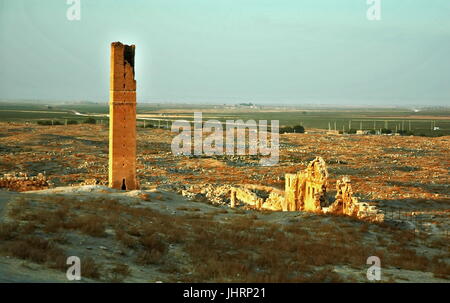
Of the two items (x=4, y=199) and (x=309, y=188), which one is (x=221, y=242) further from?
(x=309, y=188)

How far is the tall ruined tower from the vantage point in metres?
17.9

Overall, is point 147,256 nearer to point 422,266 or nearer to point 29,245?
point 29,245

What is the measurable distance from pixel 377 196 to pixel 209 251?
725 inches

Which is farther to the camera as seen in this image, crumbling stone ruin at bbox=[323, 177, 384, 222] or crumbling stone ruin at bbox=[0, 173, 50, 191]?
crumbling stone ruin at bbox=[0, 173, 50, 191]

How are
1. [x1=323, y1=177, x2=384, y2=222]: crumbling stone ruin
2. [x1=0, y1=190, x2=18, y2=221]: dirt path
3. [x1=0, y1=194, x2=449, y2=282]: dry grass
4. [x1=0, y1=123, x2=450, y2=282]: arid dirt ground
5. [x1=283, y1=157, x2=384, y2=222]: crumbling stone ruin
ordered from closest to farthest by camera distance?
[x1=0, y1=123, x2=450, y2=282]: arid dirt ground, [x1=0, y1=194, x2=449, y2=282]: dry grass, [x1=0, y1=190, x2=18, y2=221]: dirt path, [x1=283, y1=157, x2=384, y2=222]: crumbling stone ruin, [x1=323, y1=177, x2=384, y2=222]: crumbling stone ruin

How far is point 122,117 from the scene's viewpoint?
60.3 feet

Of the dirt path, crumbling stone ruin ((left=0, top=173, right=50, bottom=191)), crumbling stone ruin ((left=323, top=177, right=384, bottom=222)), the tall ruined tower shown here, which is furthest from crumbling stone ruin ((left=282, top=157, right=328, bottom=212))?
crumbling stone ruin ((left=0, top=173, right=50, bottom=191))

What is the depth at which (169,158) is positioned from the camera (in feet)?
144

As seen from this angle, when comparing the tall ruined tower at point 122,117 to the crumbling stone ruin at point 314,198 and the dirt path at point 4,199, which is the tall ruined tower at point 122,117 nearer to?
the crumbling stone ruin at point 314,198

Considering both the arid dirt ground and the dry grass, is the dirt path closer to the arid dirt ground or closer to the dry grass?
the arid dirt ground

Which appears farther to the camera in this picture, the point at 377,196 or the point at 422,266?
the point at 377,196

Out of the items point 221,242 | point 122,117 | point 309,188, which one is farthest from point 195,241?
point 122,117

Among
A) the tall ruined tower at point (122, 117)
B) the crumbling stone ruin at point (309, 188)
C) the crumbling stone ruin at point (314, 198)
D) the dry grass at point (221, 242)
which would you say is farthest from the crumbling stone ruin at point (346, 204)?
the tall ruined tower at point (122, 117)
